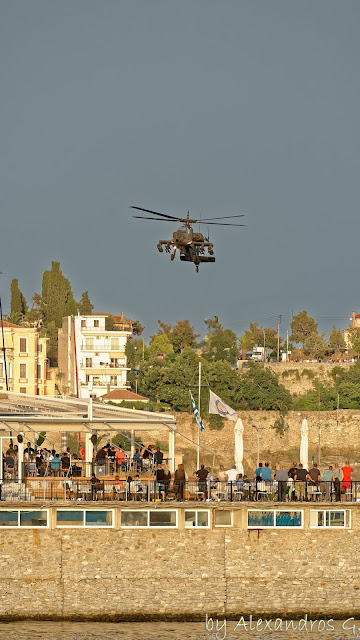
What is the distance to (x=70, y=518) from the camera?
3906 centimetres

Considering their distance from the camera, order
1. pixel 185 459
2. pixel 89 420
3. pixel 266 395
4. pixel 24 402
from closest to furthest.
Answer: pixel 89 420 → pixel 24 402 → pixel 185 459 → pixel 266 395

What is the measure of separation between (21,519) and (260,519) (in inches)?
273

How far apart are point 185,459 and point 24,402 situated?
47.1 m

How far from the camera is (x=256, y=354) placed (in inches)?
5271

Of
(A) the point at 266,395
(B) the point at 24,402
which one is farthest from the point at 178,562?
(A) the point at 266,395

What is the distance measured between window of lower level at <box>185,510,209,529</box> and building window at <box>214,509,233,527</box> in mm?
300

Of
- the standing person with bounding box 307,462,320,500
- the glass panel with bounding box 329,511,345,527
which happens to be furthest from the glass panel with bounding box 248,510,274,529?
the glass panel with bounding box 329,511,345,527

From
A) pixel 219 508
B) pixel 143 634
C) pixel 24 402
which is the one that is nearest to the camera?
pixel 143 634

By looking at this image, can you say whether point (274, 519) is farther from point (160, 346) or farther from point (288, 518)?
point (160, 346)

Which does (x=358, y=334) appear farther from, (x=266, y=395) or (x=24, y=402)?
(x=24, y=402)

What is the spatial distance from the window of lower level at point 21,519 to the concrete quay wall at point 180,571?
24cm

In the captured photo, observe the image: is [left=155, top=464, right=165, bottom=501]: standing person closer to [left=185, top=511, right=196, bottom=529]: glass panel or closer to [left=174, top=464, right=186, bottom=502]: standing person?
[left=174, top=464, right=186, bottom=502]: standing person

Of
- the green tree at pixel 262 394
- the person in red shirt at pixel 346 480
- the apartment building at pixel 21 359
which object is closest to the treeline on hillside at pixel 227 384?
the green tree at pixel 262 394

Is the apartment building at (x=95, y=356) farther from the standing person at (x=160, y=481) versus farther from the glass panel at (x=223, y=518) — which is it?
the glass panel at (x=223, y=518)
